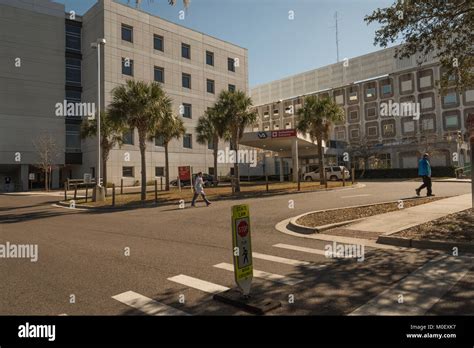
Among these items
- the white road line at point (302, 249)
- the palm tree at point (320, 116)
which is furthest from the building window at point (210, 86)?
the white road line at point (302, 249)

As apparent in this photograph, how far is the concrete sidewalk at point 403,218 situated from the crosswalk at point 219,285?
8.83 ft

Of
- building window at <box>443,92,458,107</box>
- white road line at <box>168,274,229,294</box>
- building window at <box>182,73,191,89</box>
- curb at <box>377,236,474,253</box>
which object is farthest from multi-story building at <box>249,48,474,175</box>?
white road line at <box>168,274,229,294</box>

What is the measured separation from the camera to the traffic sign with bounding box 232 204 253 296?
14.9 ft

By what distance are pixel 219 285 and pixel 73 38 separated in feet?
160

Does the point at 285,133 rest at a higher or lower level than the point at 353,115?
lower

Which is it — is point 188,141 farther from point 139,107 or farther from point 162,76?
point 139,107

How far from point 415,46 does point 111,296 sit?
10892mm

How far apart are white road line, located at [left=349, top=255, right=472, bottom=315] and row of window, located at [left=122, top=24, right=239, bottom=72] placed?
148ft

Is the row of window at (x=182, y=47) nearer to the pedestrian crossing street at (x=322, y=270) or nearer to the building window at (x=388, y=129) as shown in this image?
the building window at (x=388, y=129)

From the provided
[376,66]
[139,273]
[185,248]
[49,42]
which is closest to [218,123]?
[185,248]

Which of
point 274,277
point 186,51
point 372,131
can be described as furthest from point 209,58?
point 274,277

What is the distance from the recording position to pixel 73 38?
45.1 m

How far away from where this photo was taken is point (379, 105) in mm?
58656
